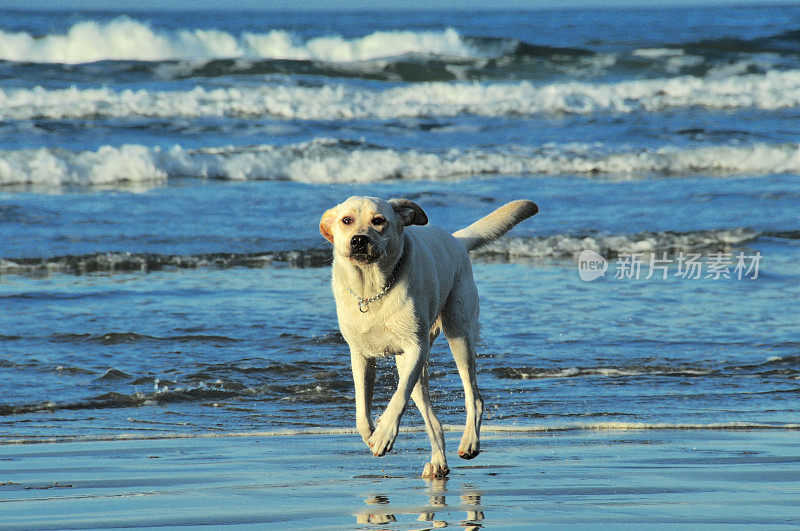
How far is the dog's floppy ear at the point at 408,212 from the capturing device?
469 centimetres

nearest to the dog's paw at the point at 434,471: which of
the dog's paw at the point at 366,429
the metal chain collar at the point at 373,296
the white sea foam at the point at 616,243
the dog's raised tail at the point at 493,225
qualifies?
the dog's paw at the point at 366,429

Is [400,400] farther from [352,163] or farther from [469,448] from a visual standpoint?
[352,163]

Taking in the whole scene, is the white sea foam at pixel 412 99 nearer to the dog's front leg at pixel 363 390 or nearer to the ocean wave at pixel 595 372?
the ocean wave at pixel 595 372

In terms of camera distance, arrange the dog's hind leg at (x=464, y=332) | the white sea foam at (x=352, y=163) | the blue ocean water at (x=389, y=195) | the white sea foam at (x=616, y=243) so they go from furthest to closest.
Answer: the white sea foam at (x=352, y=163), the white sea foam at (x=616, y=243), the blue ocean water at (x=389, y=195), the dog's hind leg at (x=464, y=332)

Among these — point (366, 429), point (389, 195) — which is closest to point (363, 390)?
point (366, 429)

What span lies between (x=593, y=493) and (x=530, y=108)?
18922 mm

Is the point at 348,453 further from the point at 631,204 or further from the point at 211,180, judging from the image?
the point at 211,180

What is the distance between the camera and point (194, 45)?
33.1 meters

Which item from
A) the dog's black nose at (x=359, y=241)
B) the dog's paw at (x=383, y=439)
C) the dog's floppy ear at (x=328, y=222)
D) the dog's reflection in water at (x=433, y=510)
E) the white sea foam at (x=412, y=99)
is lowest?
the dog's reflection in water at (x=433, y=510)

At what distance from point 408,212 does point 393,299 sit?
1.27 feet

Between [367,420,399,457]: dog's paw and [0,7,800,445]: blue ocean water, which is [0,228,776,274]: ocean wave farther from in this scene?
[367,420,399,457]: dog's paw

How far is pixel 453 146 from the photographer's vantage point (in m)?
18.5

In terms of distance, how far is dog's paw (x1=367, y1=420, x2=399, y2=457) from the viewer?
177 inches

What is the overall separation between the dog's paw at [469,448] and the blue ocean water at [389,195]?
3.89ft
